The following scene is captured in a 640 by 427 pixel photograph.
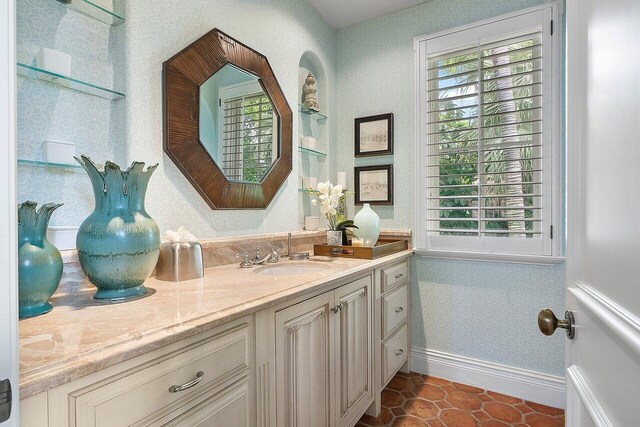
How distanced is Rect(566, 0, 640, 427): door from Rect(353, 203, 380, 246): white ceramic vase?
4.61ft

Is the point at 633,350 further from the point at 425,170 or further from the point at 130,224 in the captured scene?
the point at 425,170

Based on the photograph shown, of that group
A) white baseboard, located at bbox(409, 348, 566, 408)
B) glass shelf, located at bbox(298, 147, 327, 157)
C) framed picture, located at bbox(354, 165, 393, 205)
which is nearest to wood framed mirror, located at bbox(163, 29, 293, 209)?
glass shelf, located at bbox(298, 147, 327, 157)

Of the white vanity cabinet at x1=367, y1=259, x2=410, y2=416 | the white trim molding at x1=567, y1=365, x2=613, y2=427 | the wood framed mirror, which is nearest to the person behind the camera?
the white trim molding at x1=567, y1=365, x2=613, y2=427

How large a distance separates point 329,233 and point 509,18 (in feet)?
5.72

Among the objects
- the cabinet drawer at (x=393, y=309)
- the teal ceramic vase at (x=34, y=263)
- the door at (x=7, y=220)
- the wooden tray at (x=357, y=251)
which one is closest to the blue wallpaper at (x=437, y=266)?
the cabinet drawer at (x=393, y=309)

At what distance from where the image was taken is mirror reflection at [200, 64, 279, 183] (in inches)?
67.9

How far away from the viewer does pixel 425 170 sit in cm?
243

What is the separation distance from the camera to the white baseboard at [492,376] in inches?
82.2

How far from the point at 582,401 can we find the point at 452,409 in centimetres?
152

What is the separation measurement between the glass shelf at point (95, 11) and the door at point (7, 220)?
106cm

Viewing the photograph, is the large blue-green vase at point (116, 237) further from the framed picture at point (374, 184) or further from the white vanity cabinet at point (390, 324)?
the framed picture at point (374, 184)

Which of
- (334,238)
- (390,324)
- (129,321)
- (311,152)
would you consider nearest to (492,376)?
(390,324)

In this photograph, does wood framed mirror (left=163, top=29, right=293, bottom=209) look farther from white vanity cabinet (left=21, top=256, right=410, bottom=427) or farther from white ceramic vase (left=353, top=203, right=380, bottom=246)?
white vanity cabinet (left=21, top=256, right=410, bottom=427)

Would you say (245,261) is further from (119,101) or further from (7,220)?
(7,220)
